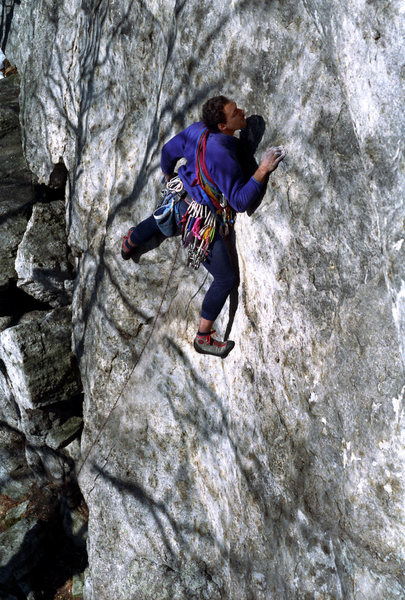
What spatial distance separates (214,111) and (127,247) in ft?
6.45

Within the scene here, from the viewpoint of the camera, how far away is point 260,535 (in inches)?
165

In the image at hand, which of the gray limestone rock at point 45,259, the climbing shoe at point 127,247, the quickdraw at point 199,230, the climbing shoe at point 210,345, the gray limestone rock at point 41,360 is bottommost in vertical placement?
the gray limestone rock at point 41,360

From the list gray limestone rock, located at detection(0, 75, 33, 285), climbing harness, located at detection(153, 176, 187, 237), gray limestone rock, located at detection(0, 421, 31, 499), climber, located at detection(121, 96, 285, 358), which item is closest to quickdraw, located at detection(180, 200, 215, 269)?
climber, located at detection(121, 96, 285, 358)

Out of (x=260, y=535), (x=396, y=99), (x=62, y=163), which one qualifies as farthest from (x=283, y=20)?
(x=62, y=163)

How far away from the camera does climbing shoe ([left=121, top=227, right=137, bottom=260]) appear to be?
536cm

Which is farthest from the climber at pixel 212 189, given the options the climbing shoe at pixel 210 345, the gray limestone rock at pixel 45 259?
the gray limestone rock at pixel 45 259

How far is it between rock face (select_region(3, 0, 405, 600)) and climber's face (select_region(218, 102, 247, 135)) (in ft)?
0.55

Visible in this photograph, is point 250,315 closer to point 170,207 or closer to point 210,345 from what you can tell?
point 210,345

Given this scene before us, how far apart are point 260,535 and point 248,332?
155 centimetres

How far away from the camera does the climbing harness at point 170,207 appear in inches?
177

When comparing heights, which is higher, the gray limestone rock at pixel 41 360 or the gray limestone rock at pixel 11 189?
the gray limestone rock at pixel 11 189

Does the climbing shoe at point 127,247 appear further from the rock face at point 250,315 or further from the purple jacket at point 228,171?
the purple jacket at point 228,171

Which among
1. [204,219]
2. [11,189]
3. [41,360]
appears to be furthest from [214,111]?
[11,189]

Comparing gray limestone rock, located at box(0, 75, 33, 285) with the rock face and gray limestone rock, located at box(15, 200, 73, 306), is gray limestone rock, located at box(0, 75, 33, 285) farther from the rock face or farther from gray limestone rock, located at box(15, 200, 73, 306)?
the rock face
